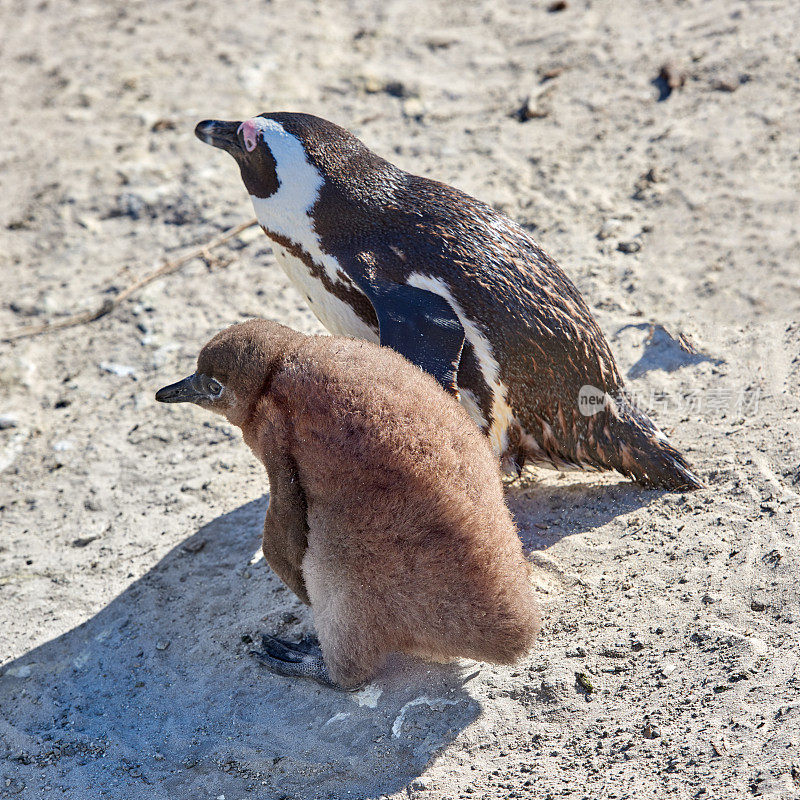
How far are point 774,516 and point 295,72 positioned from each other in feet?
17.5

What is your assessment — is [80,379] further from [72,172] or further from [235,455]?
[72,172]

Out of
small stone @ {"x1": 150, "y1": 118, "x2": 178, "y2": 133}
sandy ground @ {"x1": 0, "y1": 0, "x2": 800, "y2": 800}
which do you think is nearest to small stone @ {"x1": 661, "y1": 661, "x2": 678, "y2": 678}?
sandy ground @ {"x1": 0, "y1": 0, "x2": 800, "y2": 800}

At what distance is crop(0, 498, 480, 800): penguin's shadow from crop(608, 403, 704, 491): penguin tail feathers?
3.87ft

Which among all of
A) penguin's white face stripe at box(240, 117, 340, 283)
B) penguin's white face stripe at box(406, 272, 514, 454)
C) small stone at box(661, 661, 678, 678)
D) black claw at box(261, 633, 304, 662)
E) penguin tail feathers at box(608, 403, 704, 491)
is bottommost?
small stone at box(661, 661, 678, 678)

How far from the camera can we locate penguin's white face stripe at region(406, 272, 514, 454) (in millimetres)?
3494

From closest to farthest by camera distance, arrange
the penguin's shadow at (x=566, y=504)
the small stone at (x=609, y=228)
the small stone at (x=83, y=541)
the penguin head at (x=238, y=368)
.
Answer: the penguin head at (x=238, y=368), the penguin's shadow at (x=566, y=504), the small stone at (x=83, y=541), the small stone at (x=609, y=228)

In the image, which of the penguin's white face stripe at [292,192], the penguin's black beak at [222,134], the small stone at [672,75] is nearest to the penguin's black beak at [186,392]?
the penguin's white face stripe at [292,192]

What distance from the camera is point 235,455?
438 cm

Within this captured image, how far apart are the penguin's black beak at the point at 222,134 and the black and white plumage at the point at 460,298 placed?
177 millimetres

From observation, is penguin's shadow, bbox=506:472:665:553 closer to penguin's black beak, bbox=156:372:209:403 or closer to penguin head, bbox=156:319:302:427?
penguin head, bbox=156:319:302:427

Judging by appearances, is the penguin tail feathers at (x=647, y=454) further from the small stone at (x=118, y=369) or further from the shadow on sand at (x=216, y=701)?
the small stone at (x=118, y=369)

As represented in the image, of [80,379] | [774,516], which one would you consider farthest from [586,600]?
[80,379]

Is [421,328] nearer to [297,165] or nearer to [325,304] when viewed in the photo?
[325,304]

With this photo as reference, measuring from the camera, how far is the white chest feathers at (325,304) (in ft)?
12.3
